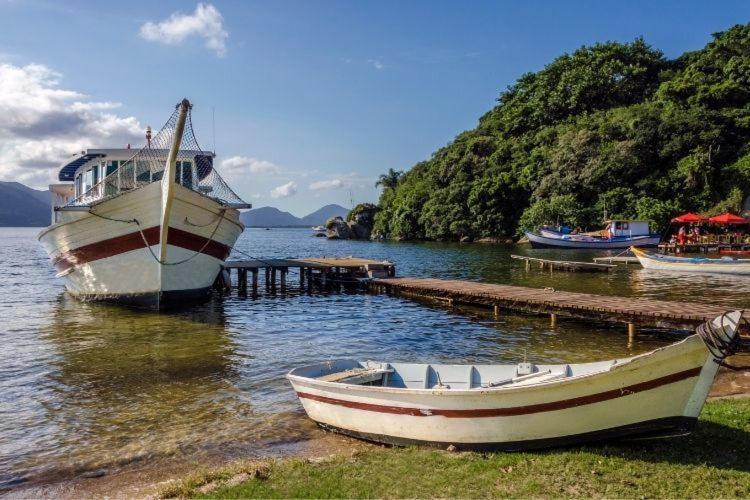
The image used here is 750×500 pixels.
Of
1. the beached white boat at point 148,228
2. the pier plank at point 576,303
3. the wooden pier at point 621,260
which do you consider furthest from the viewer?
the wooden pier at point 621,260

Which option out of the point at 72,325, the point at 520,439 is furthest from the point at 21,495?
the point at 72,325

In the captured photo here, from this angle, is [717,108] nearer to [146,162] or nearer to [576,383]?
[146,162]

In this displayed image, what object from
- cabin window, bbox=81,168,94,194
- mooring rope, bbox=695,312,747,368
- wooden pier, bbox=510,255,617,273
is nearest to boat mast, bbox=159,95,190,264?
cabin window, bbox=81,168,94,194

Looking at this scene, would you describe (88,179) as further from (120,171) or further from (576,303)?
(576,303)

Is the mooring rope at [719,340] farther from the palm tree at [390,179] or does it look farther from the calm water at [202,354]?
the palm tree at [390,179]

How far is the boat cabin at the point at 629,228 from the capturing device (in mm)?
58906

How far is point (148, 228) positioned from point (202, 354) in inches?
295

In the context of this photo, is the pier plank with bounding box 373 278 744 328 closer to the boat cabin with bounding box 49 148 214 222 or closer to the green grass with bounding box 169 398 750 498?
the green grass with bounding box 169 398 750 498

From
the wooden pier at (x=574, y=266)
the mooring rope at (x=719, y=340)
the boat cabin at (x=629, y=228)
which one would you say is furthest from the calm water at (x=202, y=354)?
the boat cabin at (x=629, y=228)

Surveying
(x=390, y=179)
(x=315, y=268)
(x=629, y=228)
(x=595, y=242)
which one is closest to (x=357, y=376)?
(x=315, y=268)

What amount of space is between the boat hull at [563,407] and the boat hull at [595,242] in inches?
2182

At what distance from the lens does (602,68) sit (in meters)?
87.6

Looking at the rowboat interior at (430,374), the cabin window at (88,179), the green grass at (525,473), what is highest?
the cabin window at (88,179)

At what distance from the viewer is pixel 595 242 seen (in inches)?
2322
